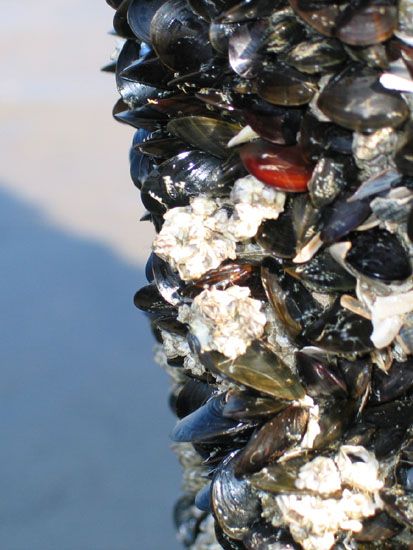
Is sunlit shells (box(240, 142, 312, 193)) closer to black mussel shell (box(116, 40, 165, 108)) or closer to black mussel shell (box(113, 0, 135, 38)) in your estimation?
black mussel shell (box(116, 40, 165, 108))

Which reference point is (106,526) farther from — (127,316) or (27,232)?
(27,232)

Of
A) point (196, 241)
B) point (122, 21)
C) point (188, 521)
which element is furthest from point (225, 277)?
point (188, 521)

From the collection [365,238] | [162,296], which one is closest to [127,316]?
[162,296]

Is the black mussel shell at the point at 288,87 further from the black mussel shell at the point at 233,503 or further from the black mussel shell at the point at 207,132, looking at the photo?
the black mussel shell at the point at 233,503

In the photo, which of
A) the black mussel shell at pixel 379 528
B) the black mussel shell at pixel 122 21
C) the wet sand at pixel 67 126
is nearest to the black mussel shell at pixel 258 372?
the black mussel shell at pixel 379 528

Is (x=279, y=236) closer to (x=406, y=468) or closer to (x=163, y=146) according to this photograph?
(x=163, y=146)

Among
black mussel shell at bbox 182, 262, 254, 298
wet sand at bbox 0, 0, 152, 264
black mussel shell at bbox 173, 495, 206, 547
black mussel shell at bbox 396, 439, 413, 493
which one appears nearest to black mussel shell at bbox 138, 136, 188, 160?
black mussel shell at bbox 182, 262, 254, 298
